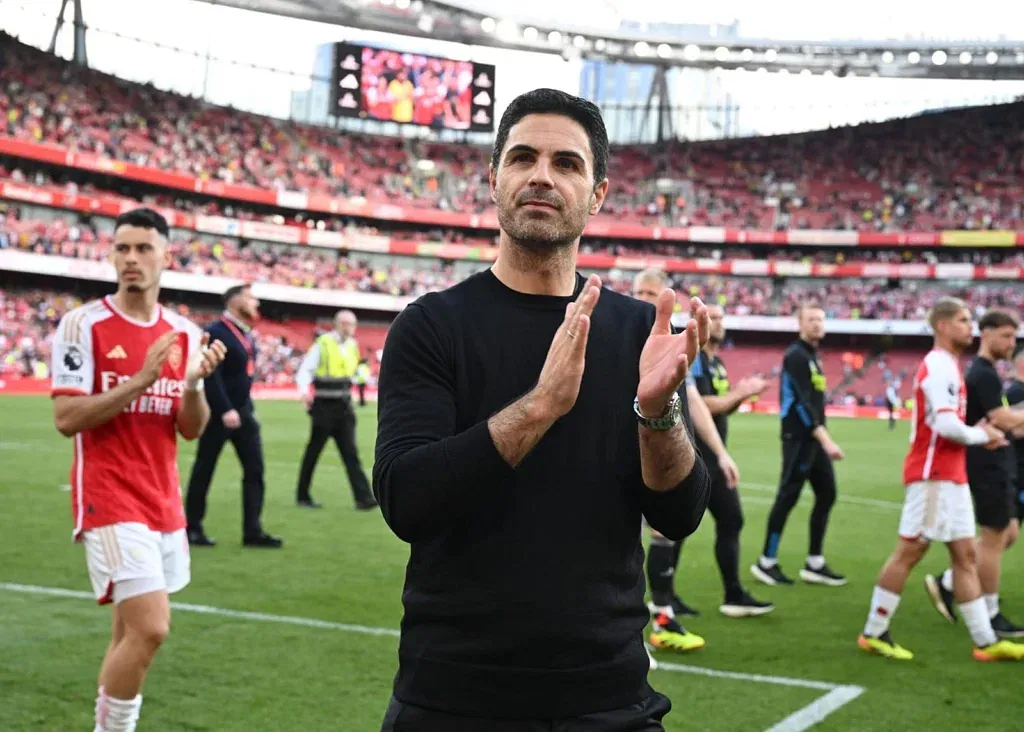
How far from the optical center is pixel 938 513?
6.14 m

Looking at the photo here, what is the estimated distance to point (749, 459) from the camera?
765 inches

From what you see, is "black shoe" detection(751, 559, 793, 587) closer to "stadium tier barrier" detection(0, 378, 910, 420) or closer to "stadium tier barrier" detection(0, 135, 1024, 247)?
"stadium tier barrier" detection(0, 378, 910, 420)

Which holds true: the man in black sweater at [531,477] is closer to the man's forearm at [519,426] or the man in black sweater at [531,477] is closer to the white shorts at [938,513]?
the man's forearm at [519,426]

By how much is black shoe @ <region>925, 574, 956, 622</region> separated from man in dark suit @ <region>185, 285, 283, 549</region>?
5438mm

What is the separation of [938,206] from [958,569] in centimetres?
5576

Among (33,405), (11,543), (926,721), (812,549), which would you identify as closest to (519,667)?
(926,721)

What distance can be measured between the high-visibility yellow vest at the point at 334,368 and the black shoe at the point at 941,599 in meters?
6.33

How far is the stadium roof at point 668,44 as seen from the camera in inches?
1881

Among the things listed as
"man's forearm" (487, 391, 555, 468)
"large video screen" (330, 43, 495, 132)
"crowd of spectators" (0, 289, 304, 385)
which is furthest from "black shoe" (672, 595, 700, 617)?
"large video screen" (330, 43, 495, 132)

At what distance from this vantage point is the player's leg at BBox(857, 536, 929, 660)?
619 centimetres


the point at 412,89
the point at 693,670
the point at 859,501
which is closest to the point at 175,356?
the point at 693,670

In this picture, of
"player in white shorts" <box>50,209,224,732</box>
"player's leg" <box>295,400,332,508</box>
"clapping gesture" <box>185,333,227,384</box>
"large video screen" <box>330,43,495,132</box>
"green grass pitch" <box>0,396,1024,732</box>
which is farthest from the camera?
"large video screen" <box>330,43,495,132</box>

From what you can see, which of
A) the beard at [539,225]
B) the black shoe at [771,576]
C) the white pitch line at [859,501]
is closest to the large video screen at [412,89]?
the white pitch line at [859,501]

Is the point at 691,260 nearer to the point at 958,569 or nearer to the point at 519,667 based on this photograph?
the point at 958,569
